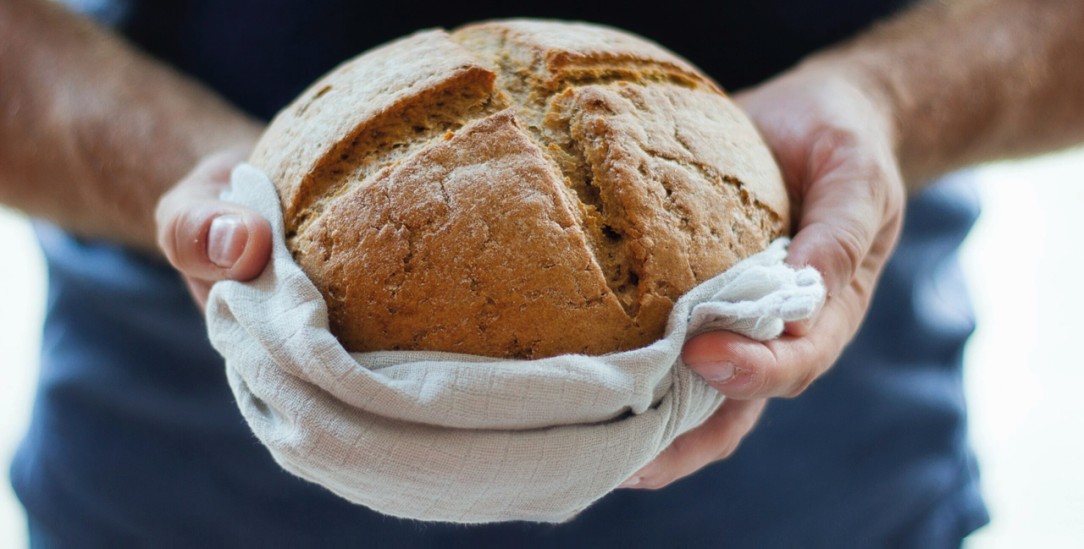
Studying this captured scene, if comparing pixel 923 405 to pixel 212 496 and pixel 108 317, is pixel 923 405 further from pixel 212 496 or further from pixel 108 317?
pixel 108 317

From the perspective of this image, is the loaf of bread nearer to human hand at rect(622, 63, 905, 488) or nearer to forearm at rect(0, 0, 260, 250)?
human hand at rect(622, 63, 905, 488)

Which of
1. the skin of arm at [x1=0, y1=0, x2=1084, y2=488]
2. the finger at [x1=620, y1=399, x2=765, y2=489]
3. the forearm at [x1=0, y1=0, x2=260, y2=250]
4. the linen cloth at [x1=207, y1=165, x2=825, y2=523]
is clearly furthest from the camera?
the forearm at [x1=0, y1=0, x2=260, y2=250]

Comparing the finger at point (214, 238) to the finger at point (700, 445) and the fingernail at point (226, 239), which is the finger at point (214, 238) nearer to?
the fingernail at point (226, 239)

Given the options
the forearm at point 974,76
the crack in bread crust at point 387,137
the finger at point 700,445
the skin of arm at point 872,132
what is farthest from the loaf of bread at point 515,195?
the forearm at point 974,76

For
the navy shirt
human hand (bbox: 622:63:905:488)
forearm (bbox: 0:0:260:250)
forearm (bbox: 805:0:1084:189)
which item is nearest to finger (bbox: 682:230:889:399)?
human hand (bbox: 622:63:905:488)

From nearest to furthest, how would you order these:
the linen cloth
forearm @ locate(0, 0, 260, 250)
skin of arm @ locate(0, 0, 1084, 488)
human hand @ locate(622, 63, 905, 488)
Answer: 1. the linen cloth
2. human hand @ locate(622, 63, 905, 488)
3. skin of arm @ locate(0, 0, 1084, 488)
4. forearm @ locate(0, 0, 260, 250)

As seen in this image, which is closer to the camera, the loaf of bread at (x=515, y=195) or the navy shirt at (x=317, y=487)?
the loaf of bread at (x=515, y=195)

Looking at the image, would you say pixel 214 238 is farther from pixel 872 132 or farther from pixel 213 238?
pixel 872 132
